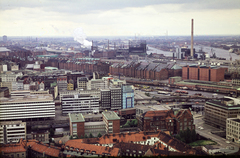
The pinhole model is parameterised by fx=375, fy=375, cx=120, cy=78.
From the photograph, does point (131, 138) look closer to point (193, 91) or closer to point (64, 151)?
point (64, 151)

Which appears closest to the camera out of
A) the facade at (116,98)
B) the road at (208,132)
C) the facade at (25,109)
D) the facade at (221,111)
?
the road at (208,132)

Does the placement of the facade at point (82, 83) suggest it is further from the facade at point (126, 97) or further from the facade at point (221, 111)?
the facade at point (221, 111)

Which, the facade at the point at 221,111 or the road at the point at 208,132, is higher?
the facade at the point at 221,111

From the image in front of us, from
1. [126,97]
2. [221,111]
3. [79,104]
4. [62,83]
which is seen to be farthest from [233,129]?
[62,83]

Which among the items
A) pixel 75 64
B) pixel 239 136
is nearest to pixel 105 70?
pixel 75 64

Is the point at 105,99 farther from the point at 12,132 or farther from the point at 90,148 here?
the point at 90,148

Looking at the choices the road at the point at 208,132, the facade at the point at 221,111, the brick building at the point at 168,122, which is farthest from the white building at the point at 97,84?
the brick building at the point at 168,122

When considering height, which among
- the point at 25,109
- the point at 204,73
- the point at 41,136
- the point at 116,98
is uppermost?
the point at 204,73
